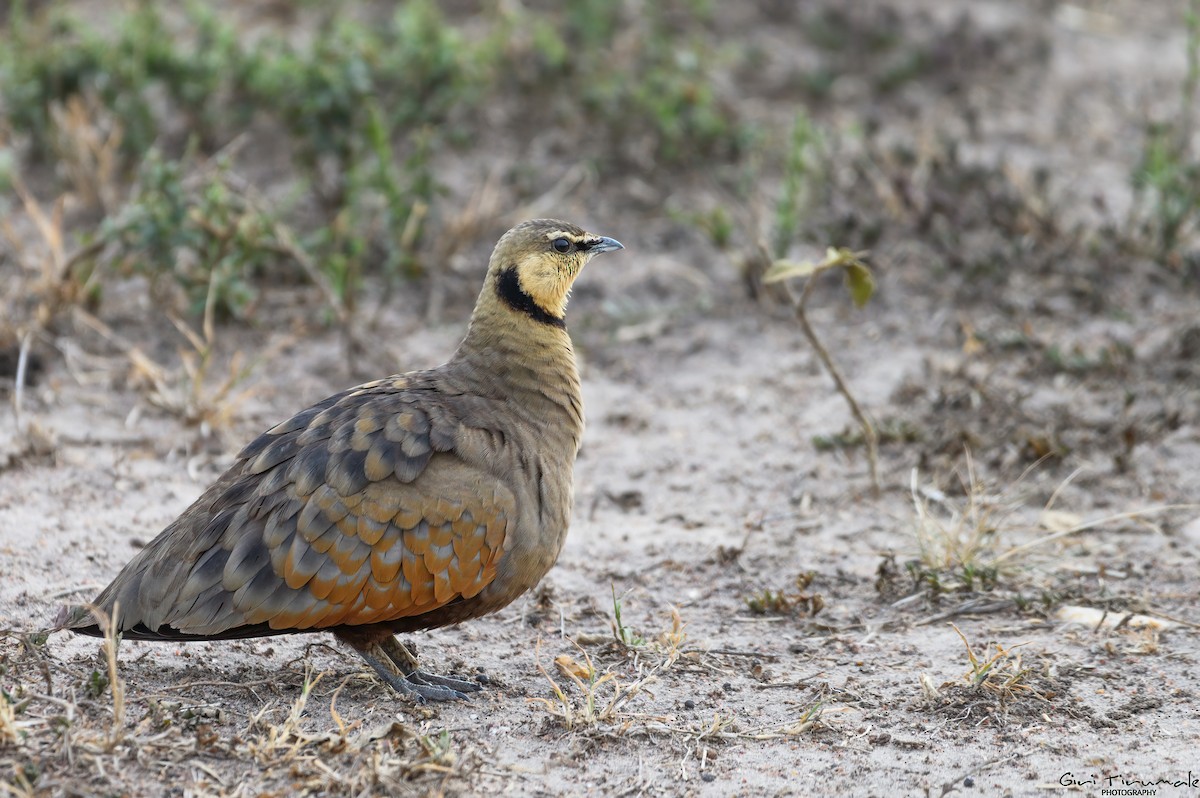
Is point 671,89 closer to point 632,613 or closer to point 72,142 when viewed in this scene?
point 72,142

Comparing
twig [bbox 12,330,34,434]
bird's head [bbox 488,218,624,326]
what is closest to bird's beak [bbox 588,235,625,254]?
bird's head [bbox 488,218,624,326]

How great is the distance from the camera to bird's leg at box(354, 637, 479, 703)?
4309 mm

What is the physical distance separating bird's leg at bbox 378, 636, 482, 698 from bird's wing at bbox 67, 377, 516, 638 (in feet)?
1.04

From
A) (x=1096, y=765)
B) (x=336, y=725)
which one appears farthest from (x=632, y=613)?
(x=1096, y=765)

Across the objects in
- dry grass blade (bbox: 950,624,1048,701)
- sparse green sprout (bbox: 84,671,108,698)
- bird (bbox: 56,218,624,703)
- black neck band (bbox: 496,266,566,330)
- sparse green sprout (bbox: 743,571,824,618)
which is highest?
black neck band (bbox: 496,266,566,330)

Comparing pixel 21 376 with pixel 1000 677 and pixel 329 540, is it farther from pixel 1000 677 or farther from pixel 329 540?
pixel 1000 677

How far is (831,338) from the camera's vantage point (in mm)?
7492

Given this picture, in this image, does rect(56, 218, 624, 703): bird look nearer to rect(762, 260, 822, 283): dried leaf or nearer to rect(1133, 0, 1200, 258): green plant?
rect(762, 260, 822, 283): dried leaf

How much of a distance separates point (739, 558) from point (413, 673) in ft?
5.38

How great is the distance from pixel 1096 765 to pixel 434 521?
2.03m

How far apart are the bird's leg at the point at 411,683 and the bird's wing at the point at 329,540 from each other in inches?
8.3

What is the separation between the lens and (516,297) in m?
4.92
